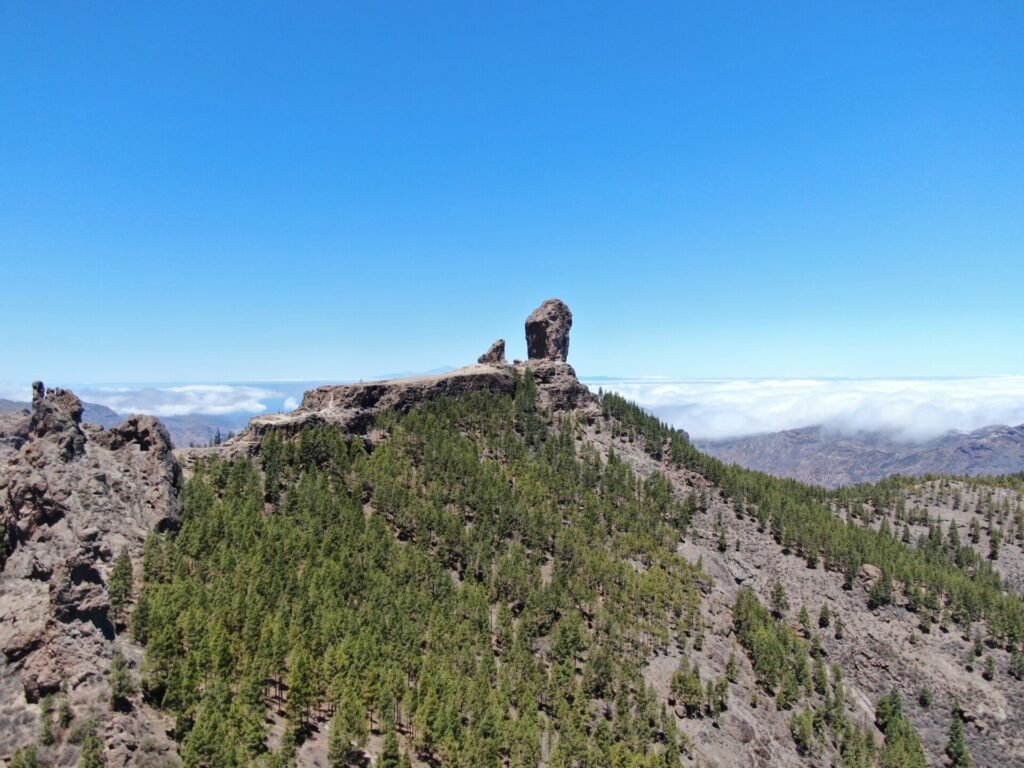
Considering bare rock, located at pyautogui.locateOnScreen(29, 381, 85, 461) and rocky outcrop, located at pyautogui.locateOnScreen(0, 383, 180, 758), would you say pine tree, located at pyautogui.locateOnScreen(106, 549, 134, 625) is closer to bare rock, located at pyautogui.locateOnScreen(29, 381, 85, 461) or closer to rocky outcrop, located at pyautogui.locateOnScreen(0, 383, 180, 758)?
rocky outcrop, located at pyautogui.locateOnScreen(0, 383, 180, 758)

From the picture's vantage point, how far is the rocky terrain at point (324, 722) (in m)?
69.9

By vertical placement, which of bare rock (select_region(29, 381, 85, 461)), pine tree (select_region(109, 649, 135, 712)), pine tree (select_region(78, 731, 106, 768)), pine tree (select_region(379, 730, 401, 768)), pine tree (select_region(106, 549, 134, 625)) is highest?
bare rock (select_region(29, 381, 85, 461))

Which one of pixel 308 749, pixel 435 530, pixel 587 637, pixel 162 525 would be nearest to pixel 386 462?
pixel 435 530

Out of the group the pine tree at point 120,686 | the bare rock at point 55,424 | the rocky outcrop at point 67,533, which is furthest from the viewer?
the bare rock at point 55,424

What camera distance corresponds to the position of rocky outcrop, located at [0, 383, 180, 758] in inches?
2758

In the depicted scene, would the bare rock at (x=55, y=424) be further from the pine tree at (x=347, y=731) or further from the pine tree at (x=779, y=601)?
the pine tree at (x=779, y=601)

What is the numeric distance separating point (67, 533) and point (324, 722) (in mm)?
50703

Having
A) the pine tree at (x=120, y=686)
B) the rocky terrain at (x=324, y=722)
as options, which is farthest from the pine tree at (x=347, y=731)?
the pine tree at (x=120, y=686)

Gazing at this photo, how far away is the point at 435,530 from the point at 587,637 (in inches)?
1652

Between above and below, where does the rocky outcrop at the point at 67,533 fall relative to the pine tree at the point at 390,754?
above

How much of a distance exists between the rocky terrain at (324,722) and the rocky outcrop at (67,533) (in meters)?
0.21

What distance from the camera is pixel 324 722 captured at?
80438 mm

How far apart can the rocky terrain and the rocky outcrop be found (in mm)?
211

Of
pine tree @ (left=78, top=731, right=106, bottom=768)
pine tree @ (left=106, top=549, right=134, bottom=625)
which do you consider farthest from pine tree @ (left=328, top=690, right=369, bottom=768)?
pine tree @ (left=106, top=549, right=134, bottom=625)
